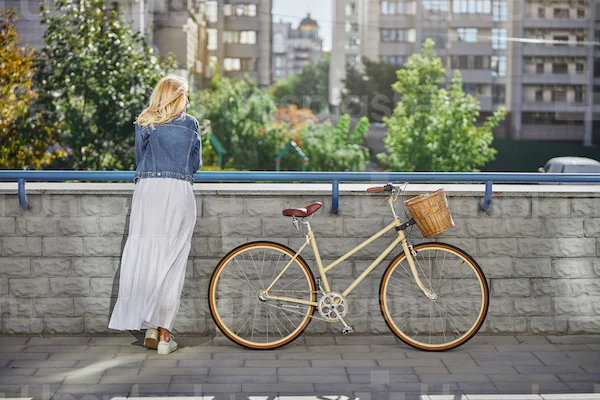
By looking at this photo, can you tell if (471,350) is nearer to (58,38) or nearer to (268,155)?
(58,38)

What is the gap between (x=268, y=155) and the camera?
34.4 m

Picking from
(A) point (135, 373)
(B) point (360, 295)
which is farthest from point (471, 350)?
(A) point (135, 373)

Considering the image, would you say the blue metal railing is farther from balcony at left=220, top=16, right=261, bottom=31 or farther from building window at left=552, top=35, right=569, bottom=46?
building window at left=552, top=35, right=569, bottom=46

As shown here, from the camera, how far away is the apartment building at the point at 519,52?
88.2 meters

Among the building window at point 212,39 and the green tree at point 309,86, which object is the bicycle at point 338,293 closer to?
the building window at point 212,39

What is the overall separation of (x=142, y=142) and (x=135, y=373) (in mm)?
1525

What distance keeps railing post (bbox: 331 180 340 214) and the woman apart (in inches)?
41.9

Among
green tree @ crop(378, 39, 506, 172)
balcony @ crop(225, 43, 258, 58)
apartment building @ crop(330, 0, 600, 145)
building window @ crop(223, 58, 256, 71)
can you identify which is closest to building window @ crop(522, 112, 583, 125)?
apartment building @ crop(330, 0, 600, 145)

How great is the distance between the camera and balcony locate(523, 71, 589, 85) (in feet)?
292

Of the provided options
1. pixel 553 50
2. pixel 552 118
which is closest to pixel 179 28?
pixel 552 118

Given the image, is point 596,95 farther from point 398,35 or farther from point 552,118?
point 398,35

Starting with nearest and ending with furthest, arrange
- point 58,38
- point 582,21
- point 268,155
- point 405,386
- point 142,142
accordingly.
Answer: point 405,386 → point 142,142 → point 58,38 → point 268,155 → point 582,21

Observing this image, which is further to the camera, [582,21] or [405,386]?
[582,21]

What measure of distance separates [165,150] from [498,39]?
8817 centimetres
